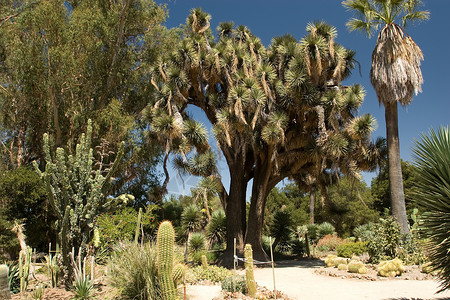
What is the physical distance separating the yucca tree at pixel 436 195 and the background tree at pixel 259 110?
6.68 metres

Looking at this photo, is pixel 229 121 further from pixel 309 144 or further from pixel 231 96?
pixel 309 144

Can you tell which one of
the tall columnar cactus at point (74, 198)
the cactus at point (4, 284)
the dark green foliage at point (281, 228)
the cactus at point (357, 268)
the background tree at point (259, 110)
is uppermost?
the background tree at point (259, 110)

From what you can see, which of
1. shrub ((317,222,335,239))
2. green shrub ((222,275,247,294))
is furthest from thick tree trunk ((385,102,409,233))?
green shrub ((222,275,247,294))

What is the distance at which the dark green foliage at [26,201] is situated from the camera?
51.4 feet

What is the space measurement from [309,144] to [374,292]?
6.79 m

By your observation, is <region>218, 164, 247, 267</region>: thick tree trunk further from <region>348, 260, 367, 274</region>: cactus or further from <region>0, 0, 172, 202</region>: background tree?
<region>348, 260, 367, 274</region>: cactus

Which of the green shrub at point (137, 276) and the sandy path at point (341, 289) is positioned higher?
the green shrub at point (137, 276)

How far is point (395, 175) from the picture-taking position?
48.3ft

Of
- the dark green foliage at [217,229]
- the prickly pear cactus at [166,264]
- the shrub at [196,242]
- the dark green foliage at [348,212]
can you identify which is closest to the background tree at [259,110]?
the dark green foliage at [217,229]

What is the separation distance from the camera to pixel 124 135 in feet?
59.0

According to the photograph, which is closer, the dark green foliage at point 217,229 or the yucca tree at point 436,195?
the yucca tree at point 436,195

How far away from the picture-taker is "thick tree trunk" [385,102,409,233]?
14.4m

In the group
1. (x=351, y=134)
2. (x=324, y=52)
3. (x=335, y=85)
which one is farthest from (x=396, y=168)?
(x=324, y=52)

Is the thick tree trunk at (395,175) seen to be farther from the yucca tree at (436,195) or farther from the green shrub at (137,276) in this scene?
the green shrub at (137,276)
